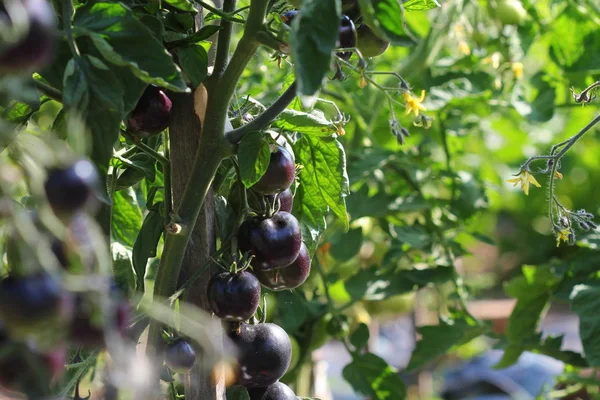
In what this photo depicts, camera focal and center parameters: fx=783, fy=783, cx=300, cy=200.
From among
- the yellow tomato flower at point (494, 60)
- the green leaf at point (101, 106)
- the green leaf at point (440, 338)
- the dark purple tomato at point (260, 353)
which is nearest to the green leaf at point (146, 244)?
the dark purple tomato at point (260, 353)

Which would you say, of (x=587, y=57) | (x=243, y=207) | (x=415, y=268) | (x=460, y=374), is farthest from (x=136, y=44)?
Result: (x=460, y=374)

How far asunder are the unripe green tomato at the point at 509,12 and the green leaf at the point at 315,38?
40.9 inches

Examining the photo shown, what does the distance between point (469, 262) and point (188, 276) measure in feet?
10.6

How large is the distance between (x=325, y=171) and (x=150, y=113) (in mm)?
168

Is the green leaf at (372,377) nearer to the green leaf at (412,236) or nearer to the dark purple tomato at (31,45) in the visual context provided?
the green leaf at (412,236)

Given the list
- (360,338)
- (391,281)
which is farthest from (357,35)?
(391,281)

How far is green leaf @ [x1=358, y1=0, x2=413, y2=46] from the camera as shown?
1.64ft

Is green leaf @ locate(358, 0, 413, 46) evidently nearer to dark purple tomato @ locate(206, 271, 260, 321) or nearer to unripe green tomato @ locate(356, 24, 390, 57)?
unripe green tomato @ locate(356, 24, 390, 57)

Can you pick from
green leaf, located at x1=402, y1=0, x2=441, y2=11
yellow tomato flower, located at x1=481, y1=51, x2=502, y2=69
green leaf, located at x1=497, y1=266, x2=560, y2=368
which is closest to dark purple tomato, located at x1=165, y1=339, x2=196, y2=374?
green leaf, located at x1=402, y1=0, x2=441, y2=11

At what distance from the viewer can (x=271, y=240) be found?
0.65 meters

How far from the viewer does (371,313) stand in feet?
5.20

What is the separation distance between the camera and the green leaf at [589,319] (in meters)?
1.12

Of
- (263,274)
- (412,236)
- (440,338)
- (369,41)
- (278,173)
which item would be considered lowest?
(440,338)

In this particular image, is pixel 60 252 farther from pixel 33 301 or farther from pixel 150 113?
pixel 150 113
